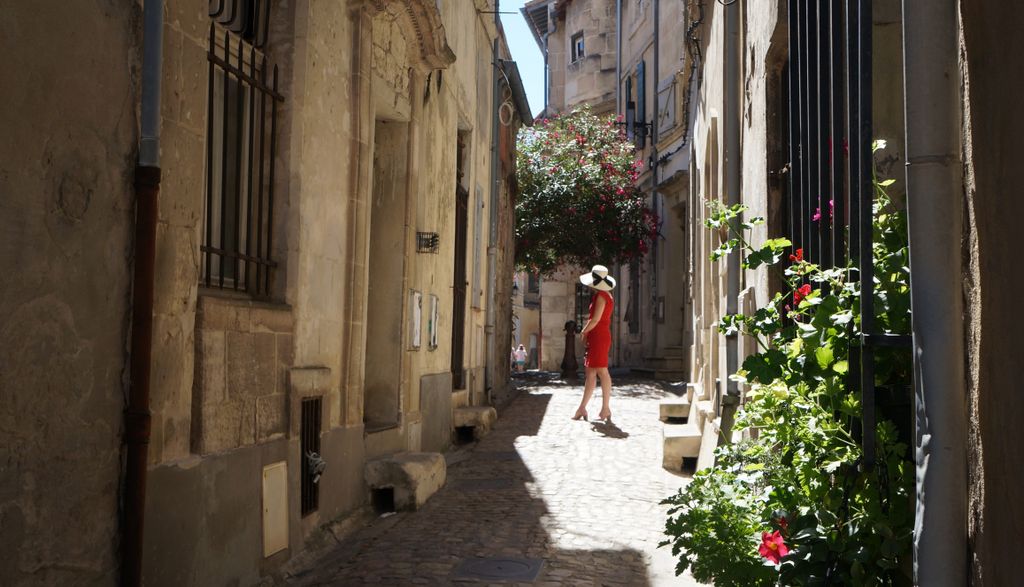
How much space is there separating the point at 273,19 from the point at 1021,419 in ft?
14.7

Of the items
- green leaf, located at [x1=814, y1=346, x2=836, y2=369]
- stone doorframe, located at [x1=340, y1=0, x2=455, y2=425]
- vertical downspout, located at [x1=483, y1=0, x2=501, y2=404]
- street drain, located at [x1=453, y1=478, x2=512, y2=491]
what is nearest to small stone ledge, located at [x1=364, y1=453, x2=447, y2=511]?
stone doorframe, located at [x1=340, y1=0, x2=455, y2=425]

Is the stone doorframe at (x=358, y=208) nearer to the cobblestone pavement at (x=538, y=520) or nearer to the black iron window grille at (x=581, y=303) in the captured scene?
the cobblestone pavement at (x=538, y=520)

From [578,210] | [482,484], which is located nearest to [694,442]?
[482,484]

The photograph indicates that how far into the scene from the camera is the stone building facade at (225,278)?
123 inches

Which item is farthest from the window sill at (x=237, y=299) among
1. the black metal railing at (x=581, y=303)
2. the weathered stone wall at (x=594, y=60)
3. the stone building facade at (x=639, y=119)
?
the black metal railing at (x=581, y=303)

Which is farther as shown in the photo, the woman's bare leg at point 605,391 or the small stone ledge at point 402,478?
the woman's bare leg at point 605,391

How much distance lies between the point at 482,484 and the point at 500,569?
258cm

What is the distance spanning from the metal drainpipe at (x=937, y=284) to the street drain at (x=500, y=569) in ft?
9.15

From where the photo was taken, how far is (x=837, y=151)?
3584 mm

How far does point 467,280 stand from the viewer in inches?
456

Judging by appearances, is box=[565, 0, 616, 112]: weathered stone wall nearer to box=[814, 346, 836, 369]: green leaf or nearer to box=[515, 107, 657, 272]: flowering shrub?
box=[515, 107, 657, 272]: flowering shrub

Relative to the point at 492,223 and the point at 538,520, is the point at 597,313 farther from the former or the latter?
the point at 538,520

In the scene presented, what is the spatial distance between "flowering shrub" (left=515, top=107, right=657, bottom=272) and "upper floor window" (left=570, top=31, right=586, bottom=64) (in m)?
7.43

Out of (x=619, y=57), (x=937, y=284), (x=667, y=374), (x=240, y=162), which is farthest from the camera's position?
(x=619, y=57)
